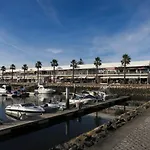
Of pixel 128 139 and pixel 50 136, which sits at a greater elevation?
pixel 128 139

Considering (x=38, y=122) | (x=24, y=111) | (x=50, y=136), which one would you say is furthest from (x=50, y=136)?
(x=24, y=111)

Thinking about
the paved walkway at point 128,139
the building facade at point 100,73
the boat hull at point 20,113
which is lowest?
the boat hull at point 20,113

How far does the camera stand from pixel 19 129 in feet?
65.4

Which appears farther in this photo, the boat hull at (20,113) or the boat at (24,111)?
the boat at (24,111)

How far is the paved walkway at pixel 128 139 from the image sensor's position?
11.7 m

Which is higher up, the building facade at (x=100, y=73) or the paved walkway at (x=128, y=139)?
the building facade at (x=100, y=73)

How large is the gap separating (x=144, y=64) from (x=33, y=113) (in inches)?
2705

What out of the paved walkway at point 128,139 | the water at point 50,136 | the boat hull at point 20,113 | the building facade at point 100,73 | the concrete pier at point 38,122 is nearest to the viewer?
the paved walkway at point 128,139

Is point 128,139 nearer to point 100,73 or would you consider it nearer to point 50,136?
point 50,136

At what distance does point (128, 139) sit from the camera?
13102 mm

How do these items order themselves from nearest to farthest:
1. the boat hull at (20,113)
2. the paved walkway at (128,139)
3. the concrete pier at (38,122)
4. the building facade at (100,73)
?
the paved walkway at (128,139) < the concrete pier at (38,122) < the boat hull at (20,113) < the building facade at (100,73)

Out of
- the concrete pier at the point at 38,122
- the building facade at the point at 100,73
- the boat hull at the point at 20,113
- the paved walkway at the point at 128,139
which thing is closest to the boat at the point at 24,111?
the boat hull at the point at 20,113

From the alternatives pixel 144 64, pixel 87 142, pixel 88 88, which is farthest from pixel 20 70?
pixel 87 142

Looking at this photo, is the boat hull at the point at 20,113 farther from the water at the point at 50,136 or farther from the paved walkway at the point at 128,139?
the paved walkway at the point at 128,139
